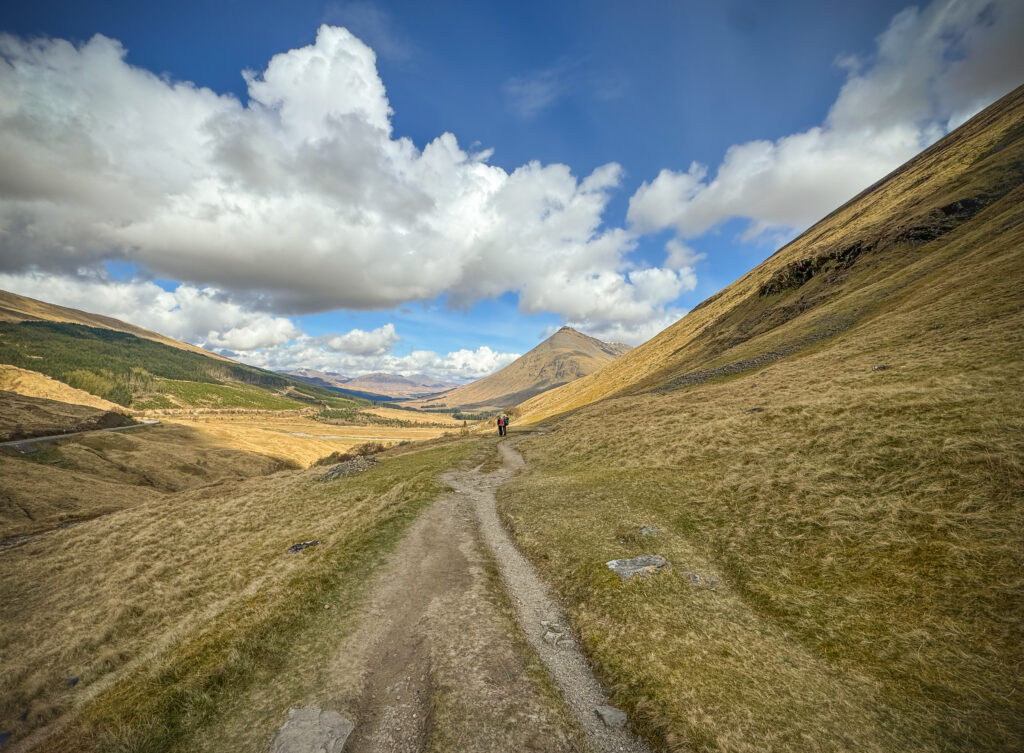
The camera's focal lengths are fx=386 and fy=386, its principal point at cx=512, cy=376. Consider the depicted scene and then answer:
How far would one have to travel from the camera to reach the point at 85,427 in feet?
302

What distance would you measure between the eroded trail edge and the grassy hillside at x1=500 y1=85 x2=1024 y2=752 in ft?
1.72

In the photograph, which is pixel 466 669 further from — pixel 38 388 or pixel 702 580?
pixel 38 388

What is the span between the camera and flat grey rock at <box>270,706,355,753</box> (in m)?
8.78

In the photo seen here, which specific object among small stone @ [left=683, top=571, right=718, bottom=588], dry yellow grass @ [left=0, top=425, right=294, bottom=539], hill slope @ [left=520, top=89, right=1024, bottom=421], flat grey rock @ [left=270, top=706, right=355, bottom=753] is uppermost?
hill slope @ [left=520, top=89, right=1024, bottom=421]

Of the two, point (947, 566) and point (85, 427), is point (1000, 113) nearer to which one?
point (947, 566)

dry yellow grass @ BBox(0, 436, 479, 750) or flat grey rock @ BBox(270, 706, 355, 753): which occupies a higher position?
flat grey rock @ BBox(270, 706, 355, 753)

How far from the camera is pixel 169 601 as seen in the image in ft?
64.8

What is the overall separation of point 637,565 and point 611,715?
7.09m

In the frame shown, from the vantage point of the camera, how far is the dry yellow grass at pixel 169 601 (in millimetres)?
10883

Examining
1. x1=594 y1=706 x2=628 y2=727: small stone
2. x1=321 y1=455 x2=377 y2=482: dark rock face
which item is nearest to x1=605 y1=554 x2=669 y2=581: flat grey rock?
x1=594 y1=706 x2=628 y2=727: small stone

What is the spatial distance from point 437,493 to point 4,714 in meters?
20.0

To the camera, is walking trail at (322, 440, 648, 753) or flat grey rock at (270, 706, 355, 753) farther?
walking trail at (322, 440, 648, 753)

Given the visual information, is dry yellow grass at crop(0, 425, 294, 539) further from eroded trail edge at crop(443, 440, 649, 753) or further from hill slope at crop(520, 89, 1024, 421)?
hill slope at crop(520, 89, 1024, 421)

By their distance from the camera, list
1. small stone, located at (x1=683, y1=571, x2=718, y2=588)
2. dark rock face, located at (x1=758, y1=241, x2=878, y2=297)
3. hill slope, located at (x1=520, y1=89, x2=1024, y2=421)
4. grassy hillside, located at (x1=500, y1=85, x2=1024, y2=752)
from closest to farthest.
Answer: grassy hillside, located at (x1=500, y1=85, x2=1024, y2=752), small stone, located at (x1=683, y1=571, x2=718, y2=588), hill slope, located at (x1=520, y1=89, x2=1024, y2=421), dark rock face, located at (x1=758, y1=241, x2=878, y2=297)
